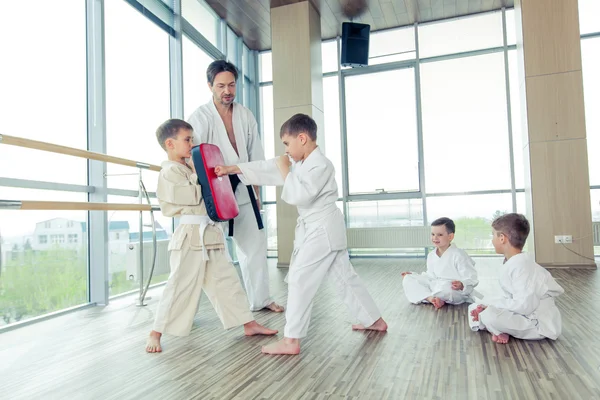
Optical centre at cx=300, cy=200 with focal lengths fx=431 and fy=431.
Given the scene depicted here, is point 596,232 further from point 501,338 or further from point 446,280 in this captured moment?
point 501,338

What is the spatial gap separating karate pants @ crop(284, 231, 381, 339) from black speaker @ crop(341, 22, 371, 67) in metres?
4.25

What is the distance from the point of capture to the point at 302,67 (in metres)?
5.28

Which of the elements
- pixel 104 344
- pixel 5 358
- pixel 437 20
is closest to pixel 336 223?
pixel 104 344

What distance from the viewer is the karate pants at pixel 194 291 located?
1976 millimetres

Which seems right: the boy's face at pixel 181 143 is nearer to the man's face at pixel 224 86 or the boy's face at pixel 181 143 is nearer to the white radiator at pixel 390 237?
the man's face at pixel 224 86

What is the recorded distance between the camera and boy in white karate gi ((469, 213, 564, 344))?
6.14ft

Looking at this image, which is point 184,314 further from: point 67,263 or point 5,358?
point 67,263

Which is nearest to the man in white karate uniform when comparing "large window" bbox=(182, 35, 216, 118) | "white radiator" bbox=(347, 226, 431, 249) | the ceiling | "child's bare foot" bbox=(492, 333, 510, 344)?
"child's bare foot" bbox=(492, 333, 510, 344)

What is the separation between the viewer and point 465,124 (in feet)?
19.2

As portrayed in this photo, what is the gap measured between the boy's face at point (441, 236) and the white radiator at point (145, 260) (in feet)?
6.73

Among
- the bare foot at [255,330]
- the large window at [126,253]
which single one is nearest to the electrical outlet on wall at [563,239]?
the bare foot at [255,330]

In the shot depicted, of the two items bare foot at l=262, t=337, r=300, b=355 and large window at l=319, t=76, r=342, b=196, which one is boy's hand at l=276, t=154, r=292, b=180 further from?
large window at l=319, t=76, r=342, b=196

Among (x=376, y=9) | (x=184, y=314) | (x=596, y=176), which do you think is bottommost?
(x=184, y=314)

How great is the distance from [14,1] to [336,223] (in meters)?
2.59
